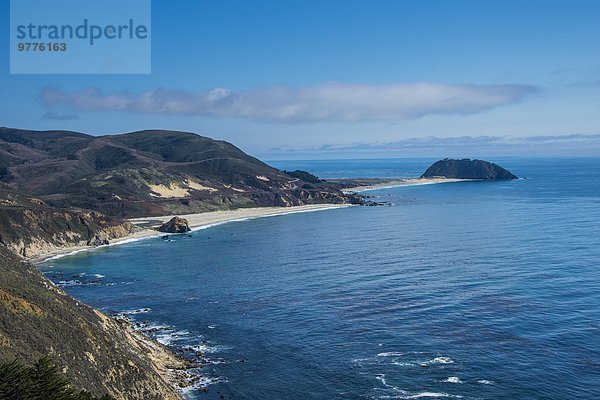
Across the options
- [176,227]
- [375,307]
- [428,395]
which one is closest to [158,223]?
[176,227]

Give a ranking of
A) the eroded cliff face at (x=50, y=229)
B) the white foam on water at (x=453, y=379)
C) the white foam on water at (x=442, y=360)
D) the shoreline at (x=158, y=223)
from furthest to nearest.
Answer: the shoreline at (x=158, y=223)
the eroded cliff face at (x=50, y=229)
the white foam on water at (x=442, y=360)
the white foam on water at (x=453, y=379)

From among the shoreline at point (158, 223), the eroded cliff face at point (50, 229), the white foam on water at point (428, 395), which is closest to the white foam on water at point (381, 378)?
the white foam on water at point (428, 395)

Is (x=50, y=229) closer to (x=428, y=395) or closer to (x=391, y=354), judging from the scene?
(x=391, y=354)

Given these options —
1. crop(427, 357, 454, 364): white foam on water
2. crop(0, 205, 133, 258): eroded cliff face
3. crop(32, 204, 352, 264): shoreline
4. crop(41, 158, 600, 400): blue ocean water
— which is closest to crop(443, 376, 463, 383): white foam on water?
crop(41, 158, 600, 400): blue ocean water

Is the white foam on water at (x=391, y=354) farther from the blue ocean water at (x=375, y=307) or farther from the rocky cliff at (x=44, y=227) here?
the rocky cliff at (x=44, y=227)

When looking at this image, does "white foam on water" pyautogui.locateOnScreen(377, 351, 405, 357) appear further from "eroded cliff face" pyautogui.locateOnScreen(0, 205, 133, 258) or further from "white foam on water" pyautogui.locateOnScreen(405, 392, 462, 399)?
"eroded cliff face" pyautogui.locateOnScreen(0, 205, 133, 258)

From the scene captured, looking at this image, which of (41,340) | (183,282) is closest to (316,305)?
(183,282)

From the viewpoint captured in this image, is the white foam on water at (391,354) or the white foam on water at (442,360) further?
the white foam on water at (391,354)
